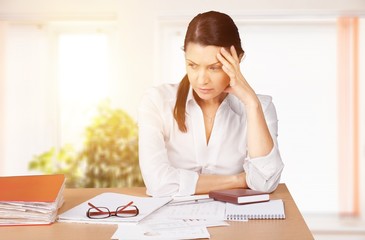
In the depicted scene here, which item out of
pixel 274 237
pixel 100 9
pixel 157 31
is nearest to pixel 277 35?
pixel 157 31

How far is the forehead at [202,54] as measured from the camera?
2.24 meters

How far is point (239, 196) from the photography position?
1.99 metres

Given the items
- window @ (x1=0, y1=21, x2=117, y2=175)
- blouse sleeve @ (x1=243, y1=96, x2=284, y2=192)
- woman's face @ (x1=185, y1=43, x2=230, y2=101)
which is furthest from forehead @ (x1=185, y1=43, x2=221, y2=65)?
window @ (x1=0, y1=21, x2=117, y2=175)

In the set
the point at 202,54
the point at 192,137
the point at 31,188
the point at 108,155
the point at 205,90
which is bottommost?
the point at 108,155

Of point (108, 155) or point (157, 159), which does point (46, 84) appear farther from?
point (157, 159)

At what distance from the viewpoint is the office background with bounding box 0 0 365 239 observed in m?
5.44

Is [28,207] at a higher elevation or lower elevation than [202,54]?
lower

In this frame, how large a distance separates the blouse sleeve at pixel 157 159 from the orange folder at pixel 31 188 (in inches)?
14.1

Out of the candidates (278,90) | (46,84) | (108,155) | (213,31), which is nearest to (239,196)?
(213,31)

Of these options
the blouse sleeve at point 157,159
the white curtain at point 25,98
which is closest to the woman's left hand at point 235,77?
the blouse sleeve at point 157,159

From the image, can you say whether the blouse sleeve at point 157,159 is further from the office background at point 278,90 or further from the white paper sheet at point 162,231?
the office background at point 278,90

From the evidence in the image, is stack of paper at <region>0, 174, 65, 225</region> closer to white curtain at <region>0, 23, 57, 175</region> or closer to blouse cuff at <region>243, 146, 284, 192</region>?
blouse cuff at <region>243, 146, 284, 192</region>

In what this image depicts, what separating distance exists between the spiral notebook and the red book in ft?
0.06

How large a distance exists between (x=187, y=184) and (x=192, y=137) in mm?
294
